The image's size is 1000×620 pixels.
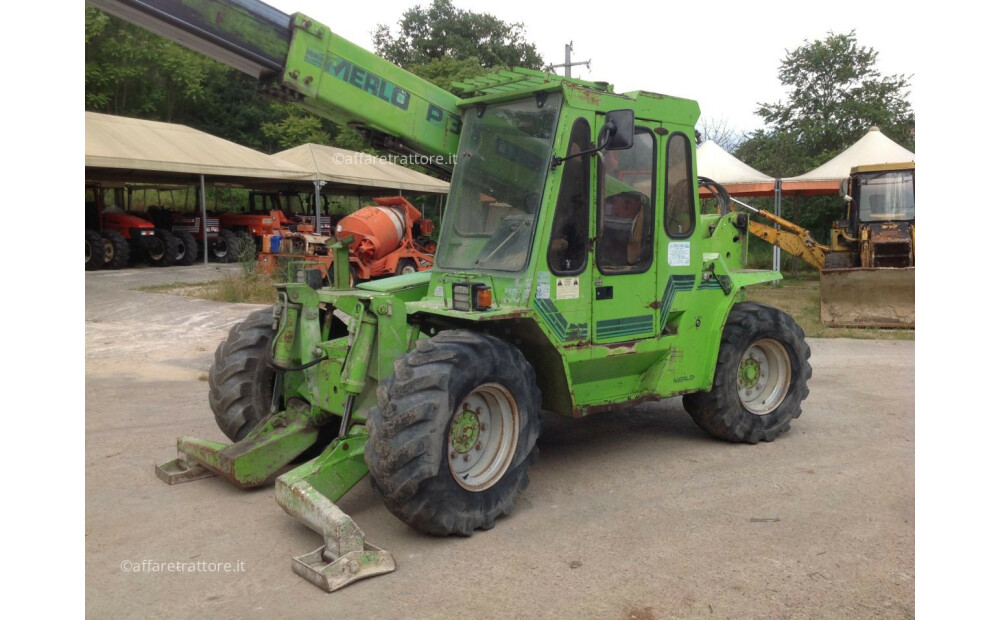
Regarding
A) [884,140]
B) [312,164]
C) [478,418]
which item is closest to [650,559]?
[478,418]

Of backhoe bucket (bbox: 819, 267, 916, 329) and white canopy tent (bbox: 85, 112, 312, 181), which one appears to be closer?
backhoe bucket (bbox: 819, 267, 916, 329)

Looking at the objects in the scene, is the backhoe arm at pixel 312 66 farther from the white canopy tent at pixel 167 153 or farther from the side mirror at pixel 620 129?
the white canopy tent at pixel 167 153

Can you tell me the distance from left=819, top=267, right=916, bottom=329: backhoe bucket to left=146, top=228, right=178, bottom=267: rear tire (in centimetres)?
1811

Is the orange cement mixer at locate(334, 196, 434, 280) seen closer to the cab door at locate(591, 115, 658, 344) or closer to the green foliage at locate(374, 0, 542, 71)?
the cab door at locate(591, 115, 658, 344)

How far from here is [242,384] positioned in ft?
16.9

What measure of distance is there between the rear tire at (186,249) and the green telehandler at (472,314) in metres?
19.1

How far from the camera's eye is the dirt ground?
11.7 feet

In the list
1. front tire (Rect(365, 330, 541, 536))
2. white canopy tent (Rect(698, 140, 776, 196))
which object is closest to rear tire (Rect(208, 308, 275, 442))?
front tire (Rect(365, 330, 541, 536))

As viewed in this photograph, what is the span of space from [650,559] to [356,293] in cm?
→ 246

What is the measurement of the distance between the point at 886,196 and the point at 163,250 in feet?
62.4

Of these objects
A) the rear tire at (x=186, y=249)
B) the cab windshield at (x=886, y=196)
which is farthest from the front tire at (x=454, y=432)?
the rear tire at (x=186, y=249)

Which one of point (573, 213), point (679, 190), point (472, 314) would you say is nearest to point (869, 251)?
point (679, 190)

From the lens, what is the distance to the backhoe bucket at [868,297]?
11.9 m

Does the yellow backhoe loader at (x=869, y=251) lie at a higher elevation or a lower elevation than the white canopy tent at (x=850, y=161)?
lower
